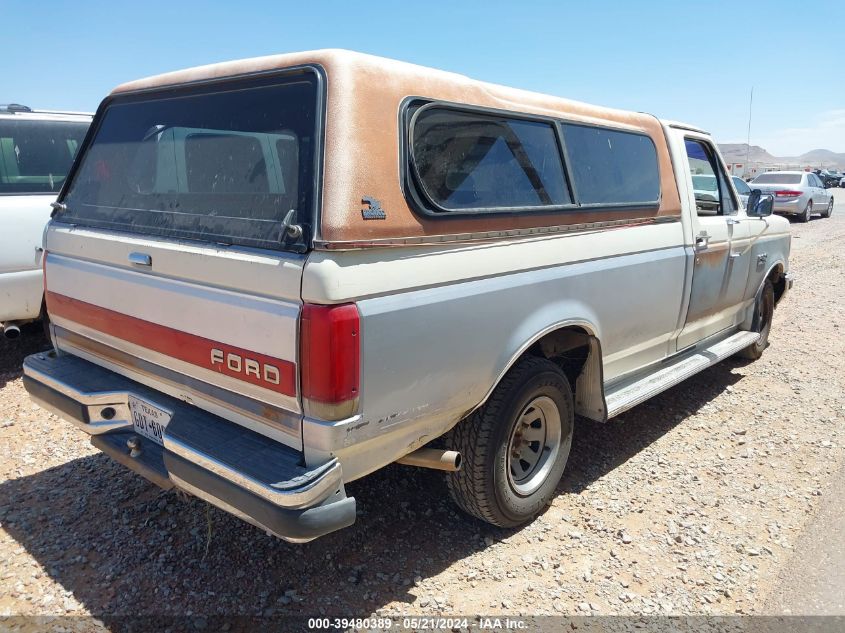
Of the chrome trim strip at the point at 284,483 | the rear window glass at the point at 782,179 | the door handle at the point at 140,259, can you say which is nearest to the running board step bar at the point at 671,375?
the chrome trim strip at the point at 284,483

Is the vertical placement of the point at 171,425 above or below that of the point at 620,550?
above

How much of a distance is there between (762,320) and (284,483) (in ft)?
18.0

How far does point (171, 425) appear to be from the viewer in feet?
8.54

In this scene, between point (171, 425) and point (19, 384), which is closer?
point (171, 425)

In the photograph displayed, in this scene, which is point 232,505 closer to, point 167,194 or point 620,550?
point 167,194

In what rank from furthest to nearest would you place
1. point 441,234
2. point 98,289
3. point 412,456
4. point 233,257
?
1. point 98,289
2. point 412,456
3. point 441,234
4. point 233,257

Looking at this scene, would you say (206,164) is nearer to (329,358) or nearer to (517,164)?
(329,358)

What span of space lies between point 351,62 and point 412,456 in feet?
5.40

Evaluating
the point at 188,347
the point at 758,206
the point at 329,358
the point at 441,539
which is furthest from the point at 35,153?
the point at 758,206

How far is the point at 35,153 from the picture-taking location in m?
5.41

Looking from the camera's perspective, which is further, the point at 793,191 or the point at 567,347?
the point at 793,191

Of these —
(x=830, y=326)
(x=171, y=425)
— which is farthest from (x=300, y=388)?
(x=830, y=326)

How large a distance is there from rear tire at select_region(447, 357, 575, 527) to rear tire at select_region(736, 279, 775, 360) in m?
3.26

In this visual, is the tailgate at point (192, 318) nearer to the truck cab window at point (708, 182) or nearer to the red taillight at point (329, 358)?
the red taillight at point (329, 358)
